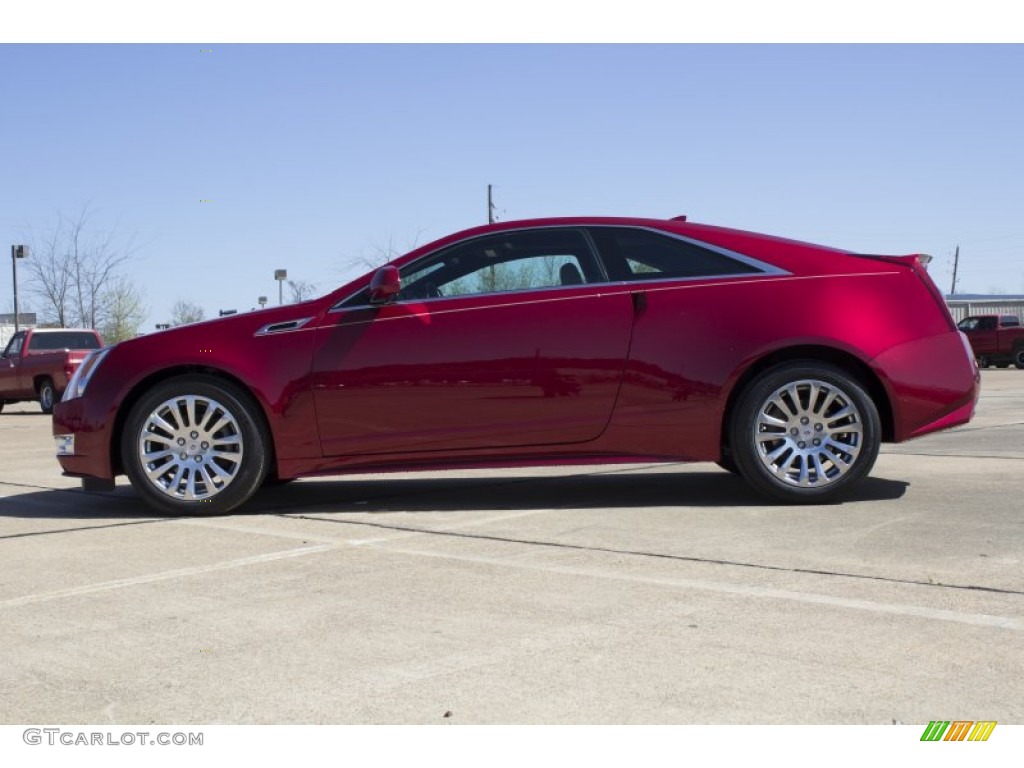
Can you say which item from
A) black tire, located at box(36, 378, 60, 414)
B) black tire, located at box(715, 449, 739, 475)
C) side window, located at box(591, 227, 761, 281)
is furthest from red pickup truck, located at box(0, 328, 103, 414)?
side window, located at box(591, 227, 761, 281)

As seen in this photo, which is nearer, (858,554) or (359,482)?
(858,554)

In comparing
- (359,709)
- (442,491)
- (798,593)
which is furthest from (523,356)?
(359,709)

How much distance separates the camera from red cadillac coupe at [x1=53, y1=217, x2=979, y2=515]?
6492 mm

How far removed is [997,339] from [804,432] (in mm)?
34568

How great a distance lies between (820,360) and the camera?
6586 mm

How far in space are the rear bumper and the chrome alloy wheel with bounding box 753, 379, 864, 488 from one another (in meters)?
0.24

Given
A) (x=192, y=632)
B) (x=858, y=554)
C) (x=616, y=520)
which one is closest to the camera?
(x=192, y=632)

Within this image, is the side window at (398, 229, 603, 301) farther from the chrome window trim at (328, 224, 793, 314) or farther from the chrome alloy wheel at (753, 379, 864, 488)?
the chrome alloy wheel at (753, 379, 864, 488)

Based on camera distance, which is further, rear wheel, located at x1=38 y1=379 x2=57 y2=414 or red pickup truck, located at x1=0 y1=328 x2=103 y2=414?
rear wheel, located at x1=38 y1=379 x2=57 y2=414

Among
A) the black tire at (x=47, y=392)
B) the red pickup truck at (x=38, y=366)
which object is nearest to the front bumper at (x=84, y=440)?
the red pickup truck at (x=38, y=366)

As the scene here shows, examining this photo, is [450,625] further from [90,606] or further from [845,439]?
[845,439]

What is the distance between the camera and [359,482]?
27.0ft

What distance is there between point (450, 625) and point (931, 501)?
3433 millimetres

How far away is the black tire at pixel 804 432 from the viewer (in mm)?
6461
